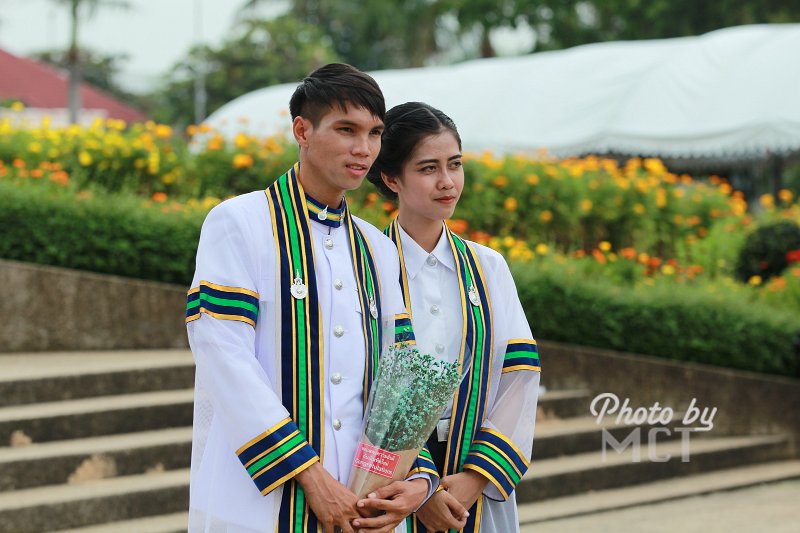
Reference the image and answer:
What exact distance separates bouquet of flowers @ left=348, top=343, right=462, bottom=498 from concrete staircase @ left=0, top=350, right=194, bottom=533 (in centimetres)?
306

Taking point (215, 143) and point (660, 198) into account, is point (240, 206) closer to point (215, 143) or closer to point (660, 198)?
point (215, 143)

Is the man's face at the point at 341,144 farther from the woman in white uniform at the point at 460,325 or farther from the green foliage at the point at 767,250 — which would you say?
the green foliage at the point at 767,250

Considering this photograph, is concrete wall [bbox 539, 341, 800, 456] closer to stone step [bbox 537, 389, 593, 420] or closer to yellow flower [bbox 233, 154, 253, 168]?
stone step [bbox 537, 389, 593, 420]

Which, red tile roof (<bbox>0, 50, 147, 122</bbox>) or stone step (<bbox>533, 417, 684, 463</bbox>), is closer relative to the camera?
stone step (<bbox>533, 417, 684, 463</bbox>)

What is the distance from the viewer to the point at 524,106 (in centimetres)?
1956

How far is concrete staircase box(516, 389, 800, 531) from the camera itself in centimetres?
700

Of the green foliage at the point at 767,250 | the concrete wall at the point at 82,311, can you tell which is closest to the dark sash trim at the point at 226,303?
the concrete wall at the point at 82,311

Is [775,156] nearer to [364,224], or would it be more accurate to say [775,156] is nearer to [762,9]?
[762,9]

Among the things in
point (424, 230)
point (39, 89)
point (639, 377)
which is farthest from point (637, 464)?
point (39, 89)

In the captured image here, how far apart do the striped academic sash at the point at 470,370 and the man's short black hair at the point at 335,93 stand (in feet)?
1.85

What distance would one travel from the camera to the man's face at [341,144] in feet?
9.68

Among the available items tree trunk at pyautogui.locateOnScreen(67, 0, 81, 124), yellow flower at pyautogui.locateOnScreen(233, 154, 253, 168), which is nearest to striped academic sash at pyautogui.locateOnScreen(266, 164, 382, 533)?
yellow flower at pyautogui.locateOnScreen(233, 154, 253, 168)

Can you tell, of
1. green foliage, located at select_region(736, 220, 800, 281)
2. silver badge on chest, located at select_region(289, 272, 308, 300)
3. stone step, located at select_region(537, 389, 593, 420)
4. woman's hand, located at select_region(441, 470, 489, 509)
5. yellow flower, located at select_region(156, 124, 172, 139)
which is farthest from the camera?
green foliage, located at select_region(736, 220, 800, 281)

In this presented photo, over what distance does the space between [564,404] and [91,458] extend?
133 inches
